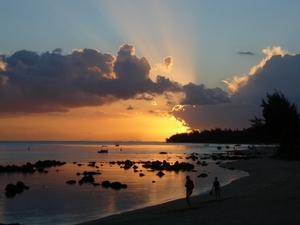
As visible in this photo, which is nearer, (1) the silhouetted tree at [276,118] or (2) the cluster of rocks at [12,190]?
(2) the cluster of rocks at [12,190]

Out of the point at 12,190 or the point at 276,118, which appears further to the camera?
the point at 276,118

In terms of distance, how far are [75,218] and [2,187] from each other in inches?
751

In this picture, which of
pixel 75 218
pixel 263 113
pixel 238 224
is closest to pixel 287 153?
pixel 263 113

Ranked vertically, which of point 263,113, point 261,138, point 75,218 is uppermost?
point 263,113

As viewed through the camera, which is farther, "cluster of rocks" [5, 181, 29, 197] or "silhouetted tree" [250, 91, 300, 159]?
"silhouetted tree" [250, 91, 300, 159]

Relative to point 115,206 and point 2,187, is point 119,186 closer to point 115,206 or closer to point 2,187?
point 115,206

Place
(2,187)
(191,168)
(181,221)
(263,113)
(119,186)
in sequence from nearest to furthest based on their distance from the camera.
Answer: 1. (181,221)
2. (119,186)
3. (2,187)
4. (191,168)
5. (263,113)

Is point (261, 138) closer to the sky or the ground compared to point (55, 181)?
closer to the sky

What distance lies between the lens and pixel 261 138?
74.3m

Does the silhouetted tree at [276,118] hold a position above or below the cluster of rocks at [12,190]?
above

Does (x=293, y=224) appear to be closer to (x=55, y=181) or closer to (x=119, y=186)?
(x=119, y=186)

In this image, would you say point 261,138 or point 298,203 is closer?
point 298,203

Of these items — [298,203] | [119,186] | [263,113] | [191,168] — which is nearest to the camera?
[298,203]

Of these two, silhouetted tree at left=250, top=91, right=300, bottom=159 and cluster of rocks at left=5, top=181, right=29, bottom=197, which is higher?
silhouetted tree at left=250, top=91, right=300, bottom=159
